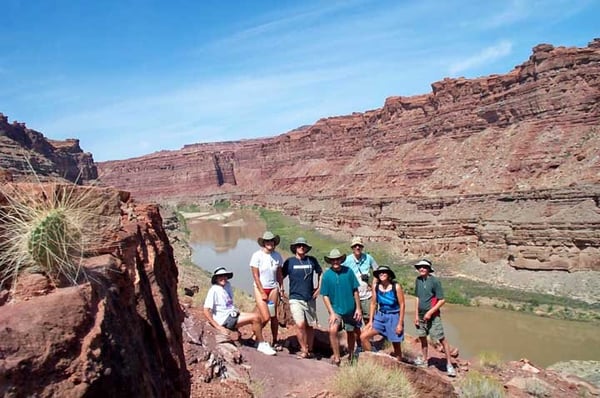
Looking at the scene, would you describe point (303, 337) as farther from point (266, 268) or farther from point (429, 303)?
point (429, 303)

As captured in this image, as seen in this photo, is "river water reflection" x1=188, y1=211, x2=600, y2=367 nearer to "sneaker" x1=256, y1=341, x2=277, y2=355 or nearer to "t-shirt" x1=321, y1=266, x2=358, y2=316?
"t-shirt" x1=321, y1=266, x2=358, y2=316

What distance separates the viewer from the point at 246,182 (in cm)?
13088

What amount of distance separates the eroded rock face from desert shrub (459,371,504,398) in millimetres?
4332

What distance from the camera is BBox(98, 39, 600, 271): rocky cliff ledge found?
81.3 feet

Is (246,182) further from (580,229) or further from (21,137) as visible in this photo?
(580,229)

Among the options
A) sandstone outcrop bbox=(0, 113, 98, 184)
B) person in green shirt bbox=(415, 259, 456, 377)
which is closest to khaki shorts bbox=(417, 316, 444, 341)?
Result: person in green shirt bbox=(415, 259, 456, 377)

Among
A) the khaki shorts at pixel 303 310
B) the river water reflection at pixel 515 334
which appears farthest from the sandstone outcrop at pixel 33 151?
the khaki shorts at pixel 303 310

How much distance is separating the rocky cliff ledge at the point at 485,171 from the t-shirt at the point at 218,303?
66.3 feet

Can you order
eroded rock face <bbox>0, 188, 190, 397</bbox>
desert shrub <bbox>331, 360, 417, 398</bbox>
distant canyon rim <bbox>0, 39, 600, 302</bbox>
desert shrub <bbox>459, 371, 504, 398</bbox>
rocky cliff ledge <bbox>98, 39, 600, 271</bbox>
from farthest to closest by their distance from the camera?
1. rocky cliff ledge <bbox>98, 39, 600, 271</bbox>
2. distant canyon rim <bbox>0, 39, 600, 302</bbox>
3. desert shrub <bbox>459, 371, 504, 398</bbox>
4. desert shrub <bbox>331, 360, 417, 398</bbox>
5. eroded rock face <bbox>0, 188, 190, 397</bbox>

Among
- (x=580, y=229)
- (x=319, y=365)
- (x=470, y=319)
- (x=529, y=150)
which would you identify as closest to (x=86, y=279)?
(x=319, y=365)

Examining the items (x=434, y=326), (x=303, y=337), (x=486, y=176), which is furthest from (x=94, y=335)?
(x=486, y=176)

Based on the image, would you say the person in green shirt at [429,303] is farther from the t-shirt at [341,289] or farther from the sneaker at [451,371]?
the t-shirt at [341,289]

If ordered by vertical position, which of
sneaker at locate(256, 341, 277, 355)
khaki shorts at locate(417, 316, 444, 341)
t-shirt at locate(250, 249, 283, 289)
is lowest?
khaki shorts at locate(417, 316, 444, 341)

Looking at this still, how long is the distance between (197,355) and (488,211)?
2678cm
